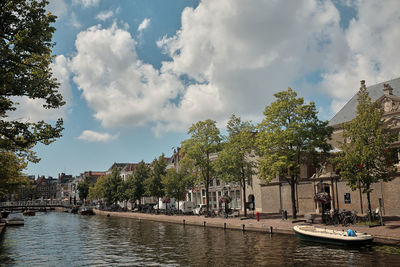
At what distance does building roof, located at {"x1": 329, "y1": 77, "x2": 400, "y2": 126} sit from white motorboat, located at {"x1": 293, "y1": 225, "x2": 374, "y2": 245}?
2990cm

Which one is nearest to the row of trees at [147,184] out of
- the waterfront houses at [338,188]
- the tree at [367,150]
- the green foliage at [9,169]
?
the waterfront houses at [338,188]

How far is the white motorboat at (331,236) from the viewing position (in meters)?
24.2

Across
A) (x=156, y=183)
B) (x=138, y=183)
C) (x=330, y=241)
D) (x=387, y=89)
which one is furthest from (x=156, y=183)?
(x=330, y=241)

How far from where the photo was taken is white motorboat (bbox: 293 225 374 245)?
2423 cm

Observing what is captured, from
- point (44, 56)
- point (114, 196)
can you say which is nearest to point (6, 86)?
point (44, 56)

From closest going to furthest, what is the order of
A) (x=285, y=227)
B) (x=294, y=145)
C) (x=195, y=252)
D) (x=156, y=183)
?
1. (x=195, y=252)
2. (x=285, y=227)
3. (x=294, y=145)
4. (x=156, y=183)

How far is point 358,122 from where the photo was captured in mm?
31016

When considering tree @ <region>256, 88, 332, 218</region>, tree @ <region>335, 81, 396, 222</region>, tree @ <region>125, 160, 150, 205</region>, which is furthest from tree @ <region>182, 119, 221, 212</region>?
tree @ <region>125, 160, 150, 205</region>

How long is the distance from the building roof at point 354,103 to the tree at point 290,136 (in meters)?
18.6

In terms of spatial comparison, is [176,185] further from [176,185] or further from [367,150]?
[367,150]

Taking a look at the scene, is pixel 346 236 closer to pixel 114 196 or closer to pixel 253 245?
pixel 253 245

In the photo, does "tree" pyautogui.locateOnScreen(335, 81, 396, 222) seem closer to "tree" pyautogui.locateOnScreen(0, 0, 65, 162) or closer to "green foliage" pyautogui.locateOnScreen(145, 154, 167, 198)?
"tree" pyautogui.locateOnScreen(0, 0, 65, 162)

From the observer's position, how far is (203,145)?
2005 inches

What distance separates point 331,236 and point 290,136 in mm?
12440
